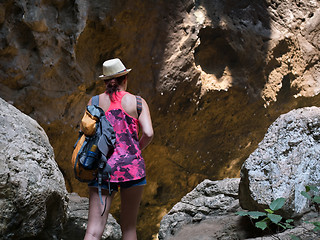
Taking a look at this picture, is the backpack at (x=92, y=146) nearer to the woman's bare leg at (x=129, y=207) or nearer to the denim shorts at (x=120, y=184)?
the denim shorts at (x=120, y=184)

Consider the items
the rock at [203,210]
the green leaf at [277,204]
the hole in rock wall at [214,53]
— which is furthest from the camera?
the hole in rock wall at [214,53]

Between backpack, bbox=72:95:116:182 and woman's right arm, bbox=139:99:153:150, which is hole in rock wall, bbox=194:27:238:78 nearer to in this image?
woman's right arm, bbox=139:99:153:150

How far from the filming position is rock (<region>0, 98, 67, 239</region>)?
1.99m

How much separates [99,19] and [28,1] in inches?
31.2

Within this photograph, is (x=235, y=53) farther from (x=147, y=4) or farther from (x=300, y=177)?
(x=300, y=177)

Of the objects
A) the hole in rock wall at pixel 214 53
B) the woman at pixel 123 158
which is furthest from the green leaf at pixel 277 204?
the hole in rock wall at pixel 214 53

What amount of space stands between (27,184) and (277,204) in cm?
144

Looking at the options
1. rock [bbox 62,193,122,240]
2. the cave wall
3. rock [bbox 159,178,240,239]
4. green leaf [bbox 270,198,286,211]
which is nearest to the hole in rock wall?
the cave wall

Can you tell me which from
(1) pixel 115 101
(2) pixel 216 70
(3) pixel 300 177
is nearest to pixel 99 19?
(2) pixel 216 70

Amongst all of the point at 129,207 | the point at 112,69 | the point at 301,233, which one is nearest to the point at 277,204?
the point at 301,233

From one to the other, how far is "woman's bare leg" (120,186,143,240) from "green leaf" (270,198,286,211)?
2.60ft

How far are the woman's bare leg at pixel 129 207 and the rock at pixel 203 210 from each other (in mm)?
711

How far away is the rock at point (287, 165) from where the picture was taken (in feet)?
8.36

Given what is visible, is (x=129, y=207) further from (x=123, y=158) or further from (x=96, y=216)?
(x=123, y=158)
